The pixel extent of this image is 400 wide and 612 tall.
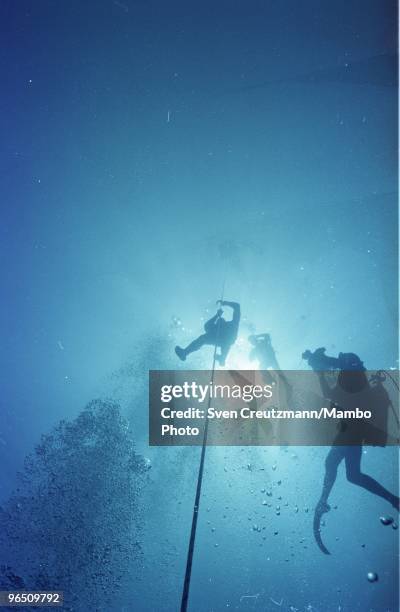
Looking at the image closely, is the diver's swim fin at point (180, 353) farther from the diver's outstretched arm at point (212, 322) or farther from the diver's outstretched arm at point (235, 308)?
the diver's outstretched arm at point (235, 308)

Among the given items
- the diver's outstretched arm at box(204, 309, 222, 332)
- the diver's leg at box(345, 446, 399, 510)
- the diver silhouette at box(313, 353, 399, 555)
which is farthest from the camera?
the diver's outstretched arm at box(204, 309, 222, 332)

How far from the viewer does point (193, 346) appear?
5539mm

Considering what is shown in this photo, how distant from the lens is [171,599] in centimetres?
636

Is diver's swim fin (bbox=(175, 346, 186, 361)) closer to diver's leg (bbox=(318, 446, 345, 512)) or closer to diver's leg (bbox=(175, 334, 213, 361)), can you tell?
diver's leg (bbox=(175, 334, 213, 361))

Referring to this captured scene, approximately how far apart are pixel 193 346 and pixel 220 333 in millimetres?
617

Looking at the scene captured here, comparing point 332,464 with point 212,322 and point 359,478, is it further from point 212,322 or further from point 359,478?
point 212,322

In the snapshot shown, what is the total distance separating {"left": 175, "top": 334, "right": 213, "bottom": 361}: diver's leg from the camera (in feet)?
17.8

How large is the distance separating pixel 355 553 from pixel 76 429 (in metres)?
7.30

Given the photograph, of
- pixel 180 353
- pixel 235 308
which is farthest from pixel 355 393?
pixel 180 353

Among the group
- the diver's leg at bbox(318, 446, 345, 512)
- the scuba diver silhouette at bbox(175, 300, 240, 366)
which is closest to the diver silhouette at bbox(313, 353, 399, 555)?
the diver's leg at bbox(318, 446, 345, 512)

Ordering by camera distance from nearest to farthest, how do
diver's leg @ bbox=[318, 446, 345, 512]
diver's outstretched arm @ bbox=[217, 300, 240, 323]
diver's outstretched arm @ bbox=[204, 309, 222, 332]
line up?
diver's leg @ bbox=[318, 446, 345, 512] → diver's outstretched arm @ bbox=[217, 300, 240, 323] → diver's outstretched arm @ bbox=[204, 309, 222, 332]

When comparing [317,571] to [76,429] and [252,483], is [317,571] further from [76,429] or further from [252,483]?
[76,429]

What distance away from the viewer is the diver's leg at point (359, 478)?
171 inches

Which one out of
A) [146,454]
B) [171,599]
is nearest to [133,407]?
[146,454]
